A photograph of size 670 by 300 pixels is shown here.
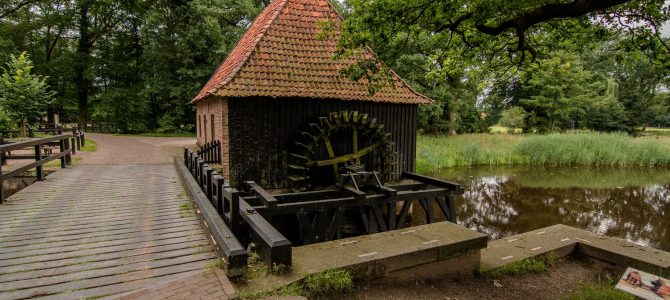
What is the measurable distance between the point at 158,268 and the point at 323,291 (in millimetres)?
1940

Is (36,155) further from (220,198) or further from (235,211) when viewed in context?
(235,211)

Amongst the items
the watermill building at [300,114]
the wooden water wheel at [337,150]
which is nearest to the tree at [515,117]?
the watermill building at [300,114]

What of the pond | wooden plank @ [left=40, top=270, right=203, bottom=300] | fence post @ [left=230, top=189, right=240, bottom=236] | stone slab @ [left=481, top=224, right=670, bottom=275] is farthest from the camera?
the pond

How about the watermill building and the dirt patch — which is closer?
the dirt patch

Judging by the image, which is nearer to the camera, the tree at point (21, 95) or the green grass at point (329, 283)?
the green grass at point (329, 283)

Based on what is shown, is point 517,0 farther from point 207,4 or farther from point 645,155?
point 207,4

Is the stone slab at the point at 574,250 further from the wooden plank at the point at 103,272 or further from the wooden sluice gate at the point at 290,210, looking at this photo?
the wooden plank at the point at 103,272

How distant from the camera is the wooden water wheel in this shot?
870 centimetres

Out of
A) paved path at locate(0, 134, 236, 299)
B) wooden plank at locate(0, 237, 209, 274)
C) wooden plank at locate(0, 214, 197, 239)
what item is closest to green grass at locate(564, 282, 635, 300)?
paved path at locate(0, 134, 236, 299)

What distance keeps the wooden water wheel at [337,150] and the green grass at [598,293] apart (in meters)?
5.30

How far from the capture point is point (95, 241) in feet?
15.6

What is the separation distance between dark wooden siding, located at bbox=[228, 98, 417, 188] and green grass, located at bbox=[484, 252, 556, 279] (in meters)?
5.66

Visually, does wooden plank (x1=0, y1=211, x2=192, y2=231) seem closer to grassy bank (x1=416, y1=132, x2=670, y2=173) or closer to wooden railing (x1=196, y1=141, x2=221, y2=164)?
wooden railing (x1=196, y1=141, x2=221, y2=164)

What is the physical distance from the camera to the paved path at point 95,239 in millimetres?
3691
